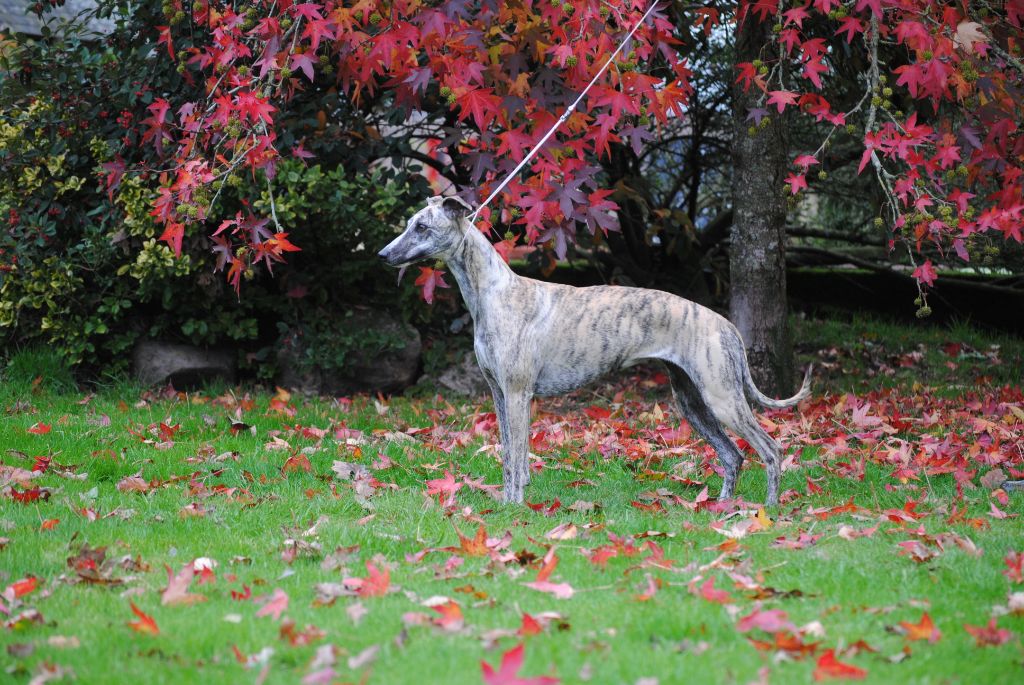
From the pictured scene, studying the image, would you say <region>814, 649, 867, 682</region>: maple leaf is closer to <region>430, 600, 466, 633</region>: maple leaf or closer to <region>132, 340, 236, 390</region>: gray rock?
<region>430, 600, 466, 633</region>: maple leaf

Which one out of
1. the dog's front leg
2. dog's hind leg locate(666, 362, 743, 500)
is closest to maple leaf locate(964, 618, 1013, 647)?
dog's hind leg locate(666, 362, 743, 500)

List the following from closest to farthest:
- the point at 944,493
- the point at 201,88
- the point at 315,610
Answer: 1. the point at 315,610
2. the point at 944,493
3. the point at 201,88

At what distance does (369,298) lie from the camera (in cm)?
977

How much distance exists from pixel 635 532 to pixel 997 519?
1840 mm

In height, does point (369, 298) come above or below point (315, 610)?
above

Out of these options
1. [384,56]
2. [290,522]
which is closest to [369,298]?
[384,56]

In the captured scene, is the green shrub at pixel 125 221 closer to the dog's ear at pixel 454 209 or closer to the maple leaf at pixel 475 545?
the dog's ear at pixel 454 209

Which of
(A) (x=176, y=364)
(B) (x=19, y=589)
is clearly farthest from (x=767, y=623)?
(A) (x=176, y=364)

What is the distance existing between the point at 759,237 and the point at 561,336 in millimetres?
3300

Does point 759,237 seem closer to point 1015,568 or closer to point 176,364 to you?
point 1015,568

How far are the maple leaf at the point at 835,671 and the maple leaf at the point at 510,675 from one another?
Answer: 2.69ft

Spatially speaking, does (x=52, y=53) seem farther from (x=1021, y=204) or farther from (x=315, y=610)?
(x=1021, y=204)

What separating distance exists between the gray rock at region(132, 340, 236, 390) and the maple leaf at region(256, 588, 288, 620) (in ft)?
18.3

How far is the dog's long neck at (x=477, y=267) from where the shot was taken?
570cm
